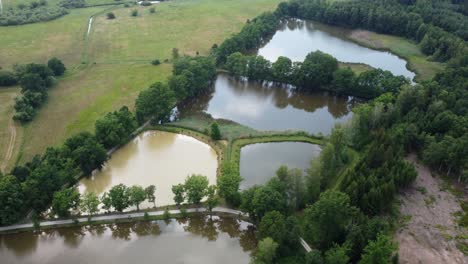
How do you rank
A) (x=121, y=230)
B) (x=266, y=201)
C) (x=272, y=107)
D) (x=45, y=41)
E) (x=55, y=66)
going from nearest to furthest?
(x=266, y=201), (x=121, y=230), (x=272, y=107), (x=55, y=66), (x=45, y=41)

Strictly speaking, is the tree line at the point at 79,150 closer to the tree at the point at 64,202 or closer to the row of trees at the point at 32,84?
the row of trees at the point at 32,84

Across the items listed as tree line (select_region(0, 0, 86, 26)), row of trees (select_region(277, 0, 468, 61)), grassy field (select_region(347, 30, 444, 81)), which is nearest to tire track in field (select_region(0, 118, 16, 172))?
tree line (select_region(0, 0, 86, 26))

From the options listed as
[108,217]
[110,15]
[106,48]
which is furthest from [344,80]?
[110,15]

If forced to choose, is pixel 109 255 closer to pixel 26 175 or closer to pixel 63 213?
pixel 63 213

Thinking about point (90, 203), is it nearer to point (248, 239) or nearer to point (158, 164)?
point (158, 164)

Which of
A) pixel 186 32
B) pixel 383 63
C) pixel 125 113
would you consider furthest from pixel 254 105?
pixel 186 32

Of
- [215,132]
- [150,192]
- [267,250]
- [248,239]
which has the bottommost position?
[248,239]

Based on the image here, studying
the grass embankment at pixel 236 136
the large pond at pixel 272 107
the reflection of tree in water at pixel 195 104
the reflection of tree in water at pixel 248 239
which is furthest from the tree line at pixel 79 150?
the reflection of tree in water at pixel 248 239
